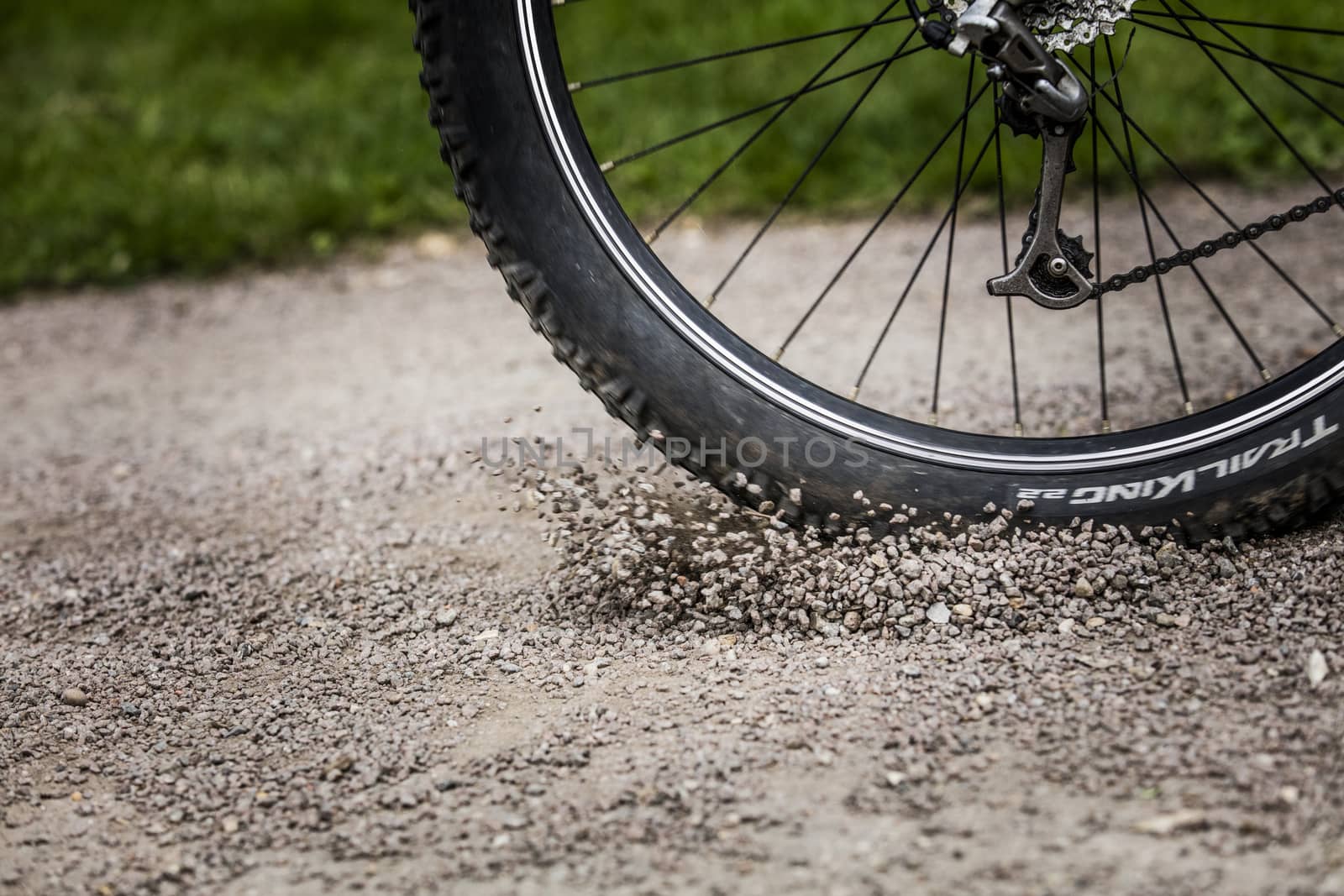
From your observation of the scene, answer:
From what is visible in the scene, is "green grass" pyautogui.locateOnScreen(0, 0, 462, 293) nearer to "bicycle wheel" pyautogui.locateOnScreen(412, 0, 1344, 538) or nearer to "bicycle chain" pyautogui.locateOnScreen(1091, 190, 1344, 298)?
"bicycle wheel" pyautogui.locateOnScreen(412, 0, 1344, 538)

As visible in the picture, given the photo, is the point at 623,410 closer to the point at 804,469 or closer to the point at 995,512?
the point at 804,469

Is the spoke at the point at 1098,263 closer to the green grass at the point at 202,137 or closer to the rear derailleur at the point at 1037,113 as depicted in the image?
the rear derailleur at the point at 1037,113

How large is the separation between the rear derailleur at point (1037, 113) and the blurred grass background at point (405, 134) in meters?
1.92

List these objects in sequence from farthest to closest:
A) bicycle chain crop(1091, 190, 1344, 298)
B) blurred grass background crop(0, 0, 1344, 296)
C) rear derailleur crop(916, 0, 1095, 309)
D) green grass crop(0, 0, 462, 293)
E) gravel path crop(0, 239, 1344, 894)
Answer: green grass crop(0, 0, 462, 293)
blurred grass background crop(0, 0, 1344, 296)
bicycle chain crop(1091, 190, 1344, 298)
rear derailleur crop(916, 0, 1095, 309)
gravel path crop(0, 239, 1344, 894)

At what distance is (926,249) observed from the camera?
3.00m

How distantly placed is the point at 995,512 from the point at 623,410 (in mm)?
588

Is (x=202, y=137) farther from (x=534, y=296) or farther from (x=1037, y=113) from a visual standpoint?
(x=1037, y=113)

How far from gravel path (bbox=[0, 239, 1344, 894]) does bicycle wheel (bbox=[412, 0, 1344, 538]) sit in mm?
131

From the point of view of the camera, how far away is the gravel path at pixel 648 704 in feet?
4.48

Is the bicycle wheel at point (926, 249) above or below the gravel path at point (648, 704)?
above

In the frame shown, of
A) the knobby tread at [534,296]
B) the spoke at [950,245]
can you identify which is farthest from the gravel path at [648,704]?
the spoke at [950,245]

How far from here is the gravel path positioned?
137cm

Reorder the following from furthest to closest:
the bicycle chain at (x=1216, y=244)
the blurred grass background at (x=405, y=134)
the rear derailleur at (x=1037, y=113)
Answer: the blurred grass background at (x=405, y=134) → the bicycle chain at (x=1216, y=244) → the rear derailleur at (x=1037, y=113)

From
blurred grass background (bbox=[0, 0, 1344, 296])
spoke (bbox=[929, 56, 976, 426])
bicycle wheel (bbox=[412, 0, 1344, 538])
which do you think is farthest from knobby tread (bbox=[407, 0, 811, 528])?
blurred grass background (bbox=[0, 0, 1344, 296])
